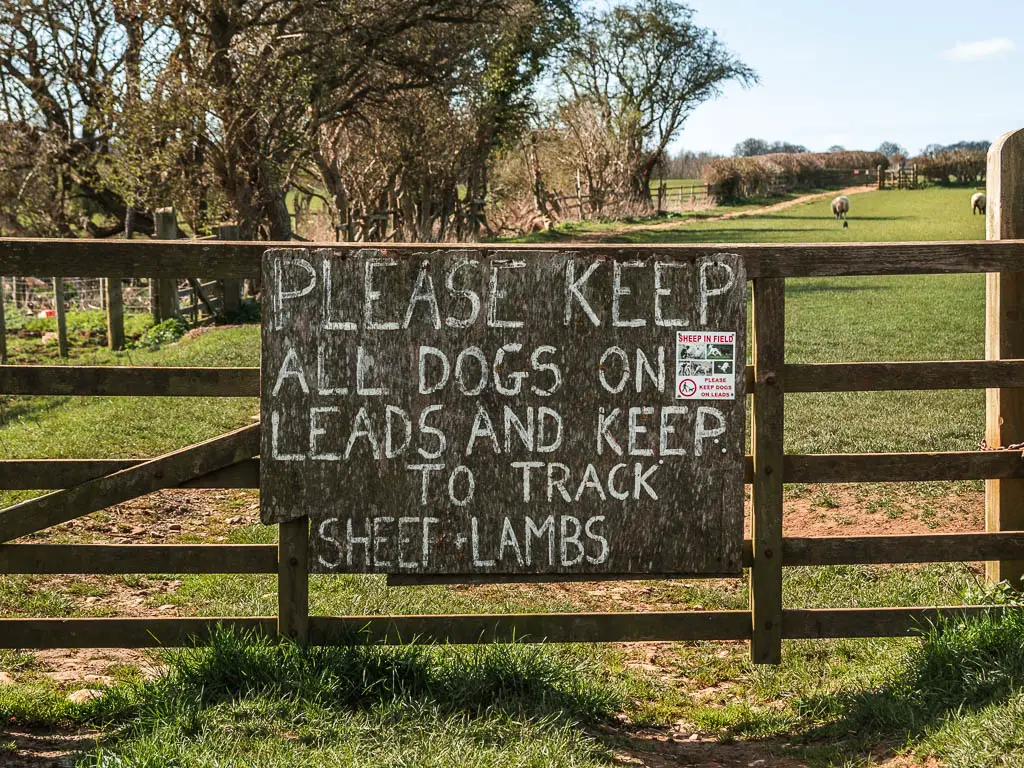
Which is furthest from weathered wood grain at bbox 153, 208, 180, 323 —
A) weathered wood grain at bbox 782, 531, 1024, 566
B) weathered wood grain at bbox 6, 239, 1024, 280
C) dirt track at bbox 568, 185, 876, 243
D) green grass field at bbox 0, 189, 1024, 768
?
dirt track at bbox 568, 185, 876, 243

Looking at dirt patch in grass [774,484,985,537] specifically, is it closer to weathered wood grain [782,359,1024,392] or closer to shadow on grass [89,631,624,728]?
weathered wood grain [782,359,1024,392]

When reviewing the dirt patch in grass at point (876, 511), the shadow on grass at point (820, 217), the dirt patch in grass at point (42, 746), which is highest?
the shadow on grass at point (820, 217)

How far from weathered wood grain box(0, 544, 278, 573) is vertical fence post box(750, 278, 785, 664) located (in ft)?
6.26

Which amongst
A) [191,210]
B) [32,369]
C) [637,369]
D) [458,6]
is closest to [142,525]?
[32,369]

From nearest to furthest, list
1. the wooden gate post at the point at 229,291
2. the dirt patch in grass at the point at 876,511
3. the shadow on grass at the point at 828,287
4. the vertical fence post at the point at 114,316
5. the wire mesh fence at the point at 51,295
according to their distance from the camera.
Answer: the dirt patch in grass at the point at 876,511 → the vertical fence post at the point at 114,316 → the wooden gate post at the point at 229,291 → the wire mesh fence at the point at 51,295 → the shadow on grass at the point at 828,287

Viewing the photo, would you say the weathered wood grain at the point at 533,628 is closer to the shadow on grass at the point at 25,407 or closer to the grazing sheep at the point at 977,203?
the shadow on grass at the point at 25,407

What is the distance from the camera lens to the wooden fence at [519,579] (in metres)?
4.02

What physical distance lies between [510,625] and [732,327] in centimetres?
144

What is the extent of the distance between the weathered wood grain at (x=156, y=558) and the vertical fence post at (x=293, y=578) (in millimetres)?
63

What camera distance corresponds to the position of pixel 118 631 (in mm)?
4141

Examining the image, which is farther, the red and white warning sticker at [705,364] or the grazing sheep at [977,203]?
the grazing sheep at [977,203]

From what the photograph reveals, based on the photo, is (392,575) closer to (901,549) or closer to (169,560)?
(169,560)

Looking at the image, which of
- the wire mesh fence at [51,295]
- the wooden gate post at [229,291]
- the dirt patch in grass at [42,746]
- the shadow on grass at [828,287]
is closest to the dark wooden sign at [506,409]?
the dirt patch in grass at [42,746]

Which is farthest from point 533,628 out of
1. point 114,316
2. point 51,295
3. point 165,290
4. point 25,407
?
point 51,295
